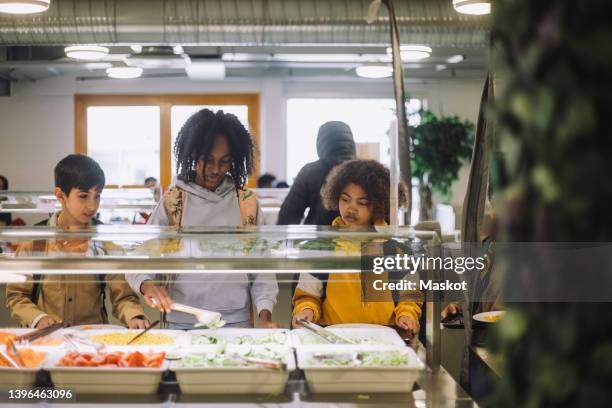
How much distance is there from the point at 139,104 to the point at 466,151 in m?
5.15

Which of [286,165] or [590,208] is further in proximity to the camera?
[286,165]

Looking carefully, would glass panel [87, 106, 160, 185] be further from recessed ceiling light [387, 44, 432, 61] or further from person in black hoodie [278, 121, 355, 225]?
person in black hoodie [278, 121, 355, 225]

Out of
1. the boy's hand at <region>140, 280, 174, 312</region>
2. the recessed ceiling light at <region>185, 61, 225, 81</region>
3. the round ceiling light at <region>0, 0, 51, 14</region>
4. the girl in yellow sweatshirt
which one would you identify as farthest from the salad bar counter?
the recessed ceiling light at <region>185, 61, 225, 81</region>

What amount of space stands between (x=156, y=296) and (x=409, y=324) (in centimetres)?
79

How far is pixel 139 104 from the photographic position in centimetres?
1158

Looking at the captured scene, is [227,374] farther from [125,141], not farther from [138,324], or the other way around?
[125,141]

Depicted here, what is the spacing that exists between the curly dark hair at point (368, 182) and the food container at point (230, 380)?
933 mm

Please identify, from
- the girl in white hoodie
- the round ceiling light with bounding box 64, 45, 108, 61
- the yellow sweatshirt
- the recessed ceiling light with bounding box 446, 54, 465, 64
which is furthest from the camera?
the recessed ceiling light with bounding box 446, 54, 465, 64

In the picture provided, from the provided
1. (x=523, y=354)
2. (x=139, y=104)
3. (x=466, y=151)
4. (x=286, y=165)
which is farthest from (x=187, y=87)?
(x=523, y=354)

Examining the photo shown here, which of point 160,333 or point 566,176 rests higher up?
point 566,176

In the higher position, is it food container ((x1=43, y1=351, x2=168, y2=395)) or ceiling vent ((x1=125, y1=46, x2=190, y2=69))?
ceiling vent ((x1=125, y1=46, x2=190, y2=69))

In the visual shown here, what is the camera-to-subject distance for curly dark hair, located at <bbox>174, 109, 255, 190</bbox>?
2.67 metres

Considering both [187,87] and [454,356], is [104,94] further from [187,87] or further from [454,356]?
[454,356]

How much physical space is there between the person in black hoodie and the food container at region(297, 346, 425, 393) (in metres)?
1.98
